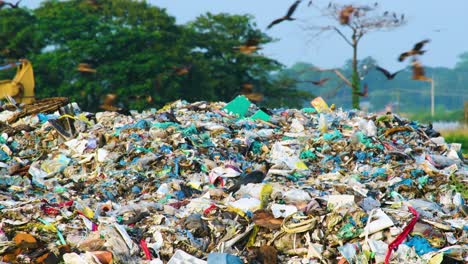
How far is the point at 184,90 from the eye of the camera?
21391 millimetres

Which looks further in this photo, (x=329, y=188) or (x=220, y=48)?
(x=220, y=48)

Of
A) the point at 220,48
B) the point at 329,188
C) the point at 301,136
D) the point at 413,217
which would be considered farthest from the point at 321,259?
the point at 220,48

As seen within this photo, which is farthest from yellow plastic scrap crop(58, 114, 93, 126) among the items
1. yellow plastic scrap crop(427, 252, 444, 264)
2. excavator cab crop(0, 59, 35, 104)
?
yellow plastic scrap crop(427, 252, 444, 264)

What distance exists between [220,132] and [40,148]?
7.14 feet

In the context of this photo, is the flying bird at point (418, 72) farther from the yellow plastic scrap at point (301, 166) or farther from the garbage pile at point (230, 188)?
the yellow plastic scrap at point (301, 166)

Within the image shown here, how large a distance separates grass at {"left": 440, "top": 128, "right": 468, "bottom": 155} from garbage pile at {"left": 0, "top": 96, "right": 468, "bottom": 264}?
7960mm

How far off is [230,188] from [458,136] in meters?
12.5

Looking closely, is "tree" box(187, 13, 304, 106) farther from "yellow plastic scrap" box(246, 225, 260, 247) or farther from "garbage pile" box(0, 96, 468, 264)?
"yellow plastic scrap" box(246, 225, 260, 247)

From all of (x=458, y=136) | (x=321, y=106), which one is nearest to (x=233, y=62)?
(x=458, y=136)

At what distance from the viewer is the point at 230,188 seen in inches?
233

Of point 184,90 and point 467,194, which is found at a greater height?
point 467,194

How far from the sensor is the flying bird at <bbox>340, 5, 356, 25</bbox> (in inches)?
666

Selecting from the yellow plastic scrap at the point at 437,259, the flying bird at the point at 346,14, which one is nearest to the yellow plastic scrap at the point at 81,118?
the yellow plastic scrap at the point at 437,259

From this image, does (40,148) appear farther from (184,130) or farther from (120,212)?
(120,212)
